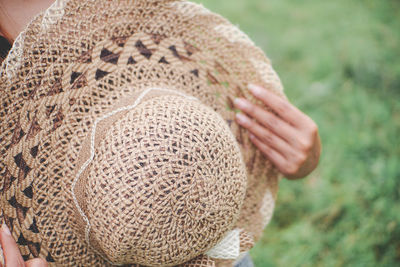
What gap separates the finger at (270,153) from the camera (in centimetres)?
126

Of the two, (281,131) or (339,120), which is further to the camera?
(339,120)

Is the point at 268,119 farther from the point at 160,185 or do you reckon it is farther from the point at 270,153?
the point at 160,185

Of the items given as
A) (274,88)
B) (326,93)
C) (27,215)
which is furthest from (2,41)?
(326,93)

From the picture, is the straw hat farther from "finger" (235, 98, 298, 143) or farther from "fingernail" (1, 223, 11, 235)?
"finger" (235, 98, 298, 143)

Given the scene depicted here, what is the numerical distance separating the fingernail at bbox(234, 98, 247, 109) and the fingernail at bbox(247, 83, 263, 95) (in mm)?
50

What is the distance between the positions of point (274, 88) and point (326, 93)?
212 centimetres

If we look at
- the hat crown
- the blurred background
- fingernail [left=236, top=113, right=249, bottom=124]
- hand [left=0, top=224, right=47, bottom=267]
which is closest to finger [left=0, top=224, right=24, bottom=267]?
hand [left=0, top=224, right=47, bottom=267]

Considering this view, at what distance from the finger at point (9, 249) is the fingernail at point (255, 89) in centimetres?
90

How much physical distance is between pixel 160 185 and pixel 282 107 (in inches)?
24.3

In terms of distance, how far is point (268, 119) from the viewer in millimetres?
1239

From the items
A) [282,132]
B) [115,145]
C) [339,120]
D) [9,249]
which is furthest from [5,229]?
[339,120]

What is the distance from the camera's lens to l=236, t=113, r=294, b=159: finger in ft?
4.09

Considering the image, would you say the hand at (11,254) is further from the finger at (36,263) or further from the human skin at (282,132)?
the human skin at (282,132)

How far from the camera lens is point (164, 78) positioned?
3.68 ft
